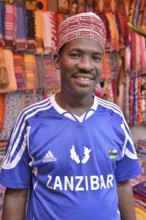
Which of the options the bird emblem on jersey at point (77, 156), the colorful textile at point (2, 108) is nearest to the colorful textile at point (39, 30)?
the colorful textile at point (2, 108)

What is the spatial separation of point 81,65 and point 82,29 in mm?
113

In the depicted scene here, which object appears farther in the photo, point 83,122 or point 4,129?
point 4,129

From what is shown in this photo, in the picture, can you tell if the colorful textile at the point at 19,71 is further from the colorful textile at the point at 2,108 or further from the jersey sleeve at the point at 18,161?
the jersey sleeve at the point at 18,161

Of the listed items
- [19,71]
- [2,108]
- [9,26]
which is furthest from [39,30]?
[2,108]

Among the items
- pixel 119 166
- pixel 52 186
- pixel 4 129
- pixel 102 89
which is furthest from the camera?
pixel 102 89

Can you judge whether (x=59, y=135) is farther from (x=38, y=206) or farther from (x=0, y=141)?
(x=0, y=141)

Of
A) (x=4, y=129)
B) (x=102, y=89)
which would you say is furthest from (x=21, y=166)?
(x=102, y=89)

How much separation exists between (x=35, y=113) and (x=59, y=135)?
0.10 m

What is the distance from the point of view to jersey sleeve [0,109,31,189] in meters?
0.88

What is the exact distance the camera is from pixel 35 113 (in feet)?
2.93

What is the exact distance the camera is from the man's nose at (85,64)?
836 mm

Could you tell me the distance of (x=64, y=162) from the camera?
847 millimetres

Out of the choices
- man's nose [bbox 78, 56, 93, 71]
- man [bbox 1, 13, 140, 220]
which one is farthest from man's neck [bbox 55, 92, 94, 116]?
man's nose [bbox 78, 56, 93, 71]

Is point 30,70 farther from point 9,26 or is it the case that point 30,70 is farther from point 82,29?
point 82,29
